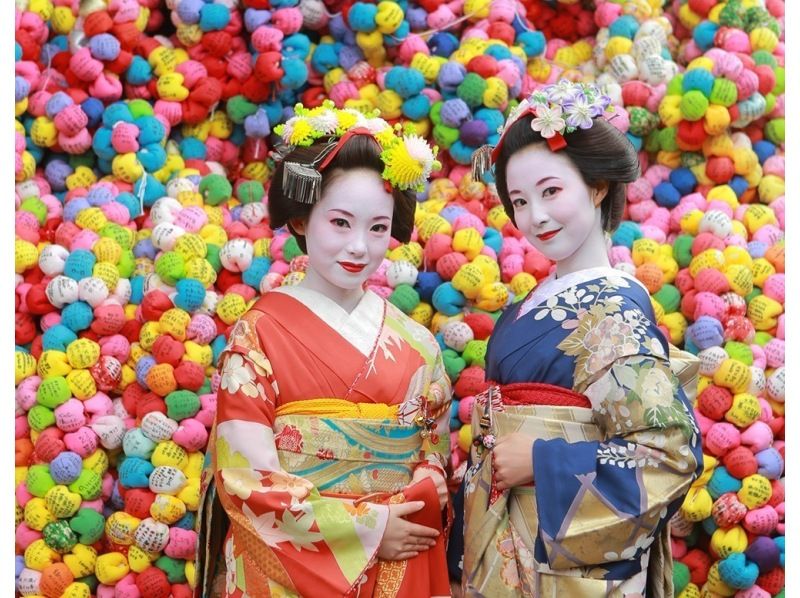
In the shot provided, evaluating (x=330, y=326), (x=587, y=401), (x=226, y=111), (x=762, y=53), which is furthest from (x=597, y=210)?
(x=226, y=111)

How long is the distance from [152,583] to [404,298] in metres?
1.11

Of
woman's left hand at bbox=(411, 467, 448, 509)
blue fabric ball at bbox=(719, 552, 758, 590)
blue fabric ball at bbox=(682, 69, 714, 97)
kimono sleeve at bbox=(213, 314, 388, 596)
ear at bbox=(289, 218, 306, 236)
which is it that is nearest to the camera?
kimono sleeve at bbox=(213, 314, 388, 596)

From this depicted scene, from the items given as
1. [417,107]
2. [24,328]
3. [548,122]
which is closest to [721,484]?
[548,122]

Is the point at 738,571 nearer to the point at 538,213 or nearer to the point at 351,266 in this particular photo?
the point at 538,213

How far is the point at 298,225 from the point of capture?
9.27 ft

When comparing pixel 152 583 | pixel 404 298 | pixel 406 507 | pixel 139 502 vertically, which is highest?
pixel 404 298

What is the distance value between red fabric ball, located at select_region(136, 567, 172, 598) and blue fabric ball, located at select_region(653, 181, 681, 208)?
2.05m

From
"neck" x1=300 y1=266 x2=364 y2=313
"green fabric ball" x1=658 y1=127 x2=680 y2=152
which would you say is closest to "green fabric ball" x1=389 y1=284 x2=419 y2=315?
"neck" x1=300 y1=266 x2=364 y2=313

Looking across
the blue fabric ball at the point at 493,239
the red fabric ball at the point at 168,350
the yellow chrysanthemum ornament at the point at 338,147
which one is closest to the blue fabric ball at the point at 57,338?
the red fabric ball at the point at 168,350

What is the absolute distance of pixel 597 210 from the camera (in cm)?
263

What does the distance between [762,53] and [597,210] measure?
4.77 ft

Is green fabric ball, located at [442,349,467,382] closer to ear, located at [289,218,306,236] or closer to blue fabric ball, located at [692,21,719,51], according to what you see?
ear, located at [289,218,306,236]

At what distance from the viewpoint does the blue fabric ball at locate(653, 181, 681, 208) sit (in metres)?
3.74

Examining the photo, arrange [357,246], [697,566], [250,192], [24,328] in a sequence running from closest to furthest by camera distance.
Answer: [357,246] < [697,566] < [24,328] < [250,192]
